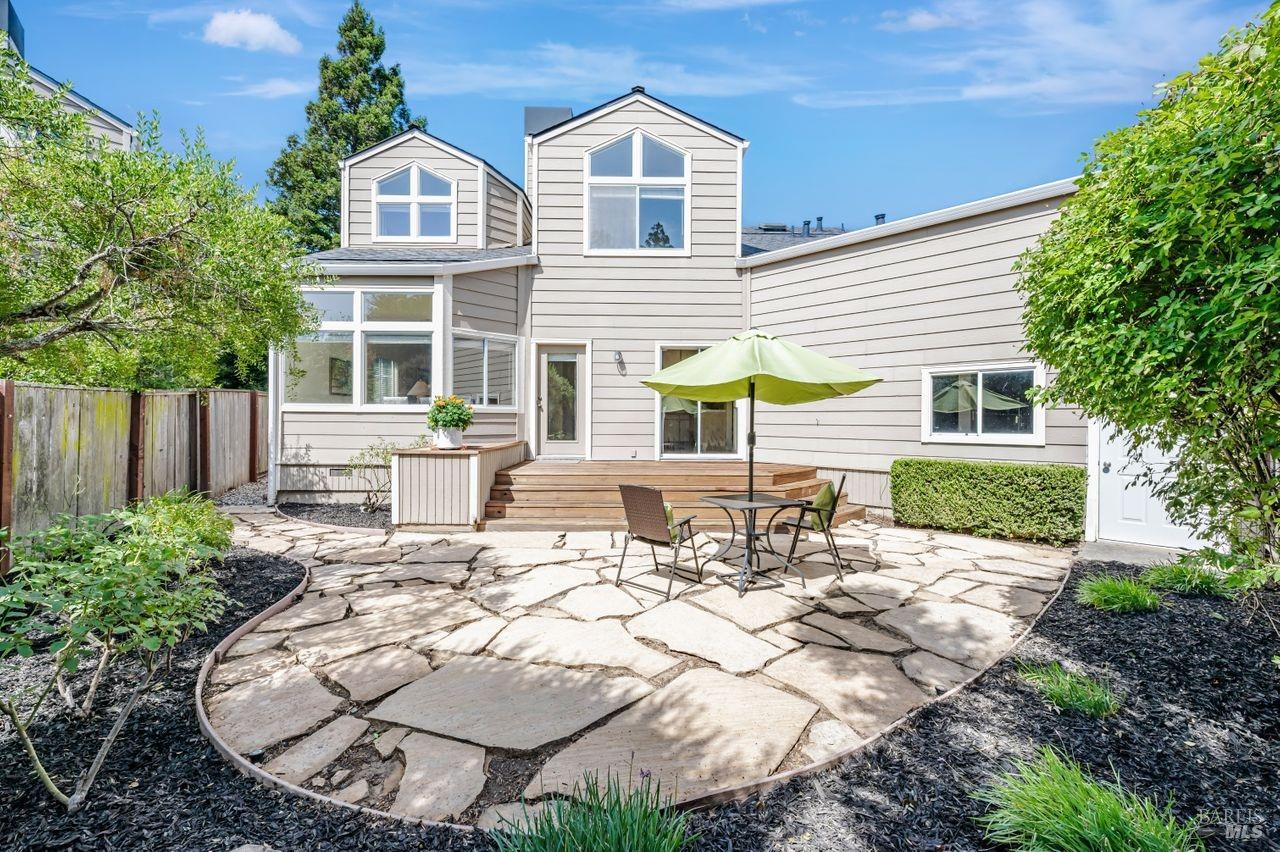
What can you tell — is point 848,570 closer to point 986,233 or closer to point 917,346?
point 917,346

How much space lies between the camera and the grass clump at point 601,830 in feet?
5.33

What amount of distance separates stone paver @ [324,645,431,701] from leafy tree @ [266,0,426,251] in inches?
808

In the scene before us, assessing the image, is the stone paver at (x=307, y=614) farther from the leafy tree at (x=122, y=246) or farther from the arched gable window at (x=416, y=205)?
the arched gable window at (x=416, y=205)

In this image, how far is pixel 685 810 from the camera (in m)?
1.97

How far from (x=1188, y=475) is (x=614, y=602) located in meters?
3.51

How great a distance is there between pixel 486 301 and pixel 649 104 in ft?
14.8

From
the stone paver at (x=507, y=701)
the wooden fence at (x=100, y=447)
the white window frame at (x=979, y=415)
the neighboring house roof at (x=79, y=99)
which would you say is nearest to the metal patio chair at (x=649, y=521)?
the stone paver at (x=507, y=701)

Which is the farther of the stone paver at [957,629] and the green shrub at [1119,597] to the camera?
the green shrub at [1119,597]

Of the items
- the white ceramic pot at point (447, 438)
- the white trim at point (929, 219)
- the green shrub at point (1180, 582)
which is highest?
the white trim at point (929, 219)

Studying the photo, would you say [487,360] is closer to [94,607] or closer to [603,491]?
[603,491]

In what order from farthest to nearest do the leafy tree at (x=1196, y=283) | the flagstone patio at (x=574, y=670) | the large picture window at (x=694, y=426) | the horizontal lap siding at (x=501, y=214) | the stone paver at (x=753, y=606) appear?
the horizontal lap siding at (x=501, y=214), the large picture window at (x=694, y=426), the stone paver at (x=753, y=606), the flagstone patio at (x=574, y=670), the leafy tree at (x=1196, y=283)

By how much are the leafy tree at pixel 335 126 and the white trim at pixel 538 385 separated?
1461cm

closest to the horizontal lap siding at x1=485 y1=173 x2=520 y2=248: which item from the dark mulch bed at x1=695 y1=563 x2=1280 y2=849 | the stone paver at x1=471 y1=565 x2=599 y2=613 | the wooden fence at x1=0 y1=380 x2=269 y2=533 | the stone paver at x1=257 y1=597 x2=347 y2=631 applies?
the wooden fence at x1=0 y1=380 x2=269 y2=533

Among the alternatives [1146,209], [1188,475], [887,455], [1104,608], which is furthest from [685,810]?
[887,455]
